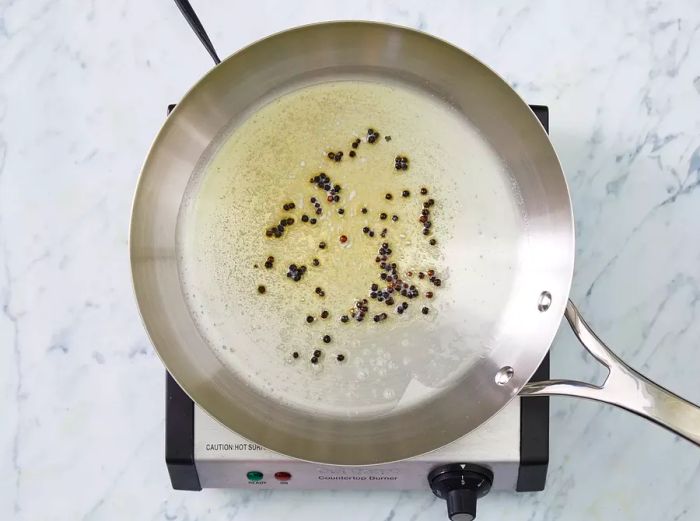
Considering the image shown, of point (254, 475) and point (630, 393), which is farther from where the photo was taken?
point (254, 475)

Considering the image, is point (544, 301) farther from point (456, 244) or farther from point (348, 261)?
point (348, 261)

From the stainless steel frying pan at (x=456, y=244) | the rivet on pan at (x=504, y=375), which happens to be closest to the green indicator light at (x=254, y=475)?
the stainless steel frying pan at (x=456, y=244)

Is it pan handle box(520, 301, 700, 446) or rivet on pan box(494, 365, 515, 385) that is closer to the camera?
pan handle box(520, 301, 700, 446)

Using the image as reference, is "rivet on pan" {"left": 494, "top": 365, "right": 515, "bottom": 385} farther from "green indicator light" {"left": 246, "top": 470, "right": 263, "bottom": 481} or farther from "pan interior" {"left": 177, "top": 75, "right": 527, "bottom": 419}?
"green indicator light" {"left": 246, "top": 470, "right": 263, "bottom": 481}

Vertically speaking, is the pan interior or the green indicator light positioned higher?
the pan interior

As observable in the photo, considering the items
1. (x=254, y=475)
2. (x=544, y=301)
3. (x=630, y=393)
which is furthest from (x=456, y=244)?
(x=254, y=475)

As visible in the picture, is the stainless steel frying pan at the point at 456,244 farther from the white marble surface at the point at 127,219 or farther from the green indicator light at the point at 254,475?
the white marble surface at the point at 127,219

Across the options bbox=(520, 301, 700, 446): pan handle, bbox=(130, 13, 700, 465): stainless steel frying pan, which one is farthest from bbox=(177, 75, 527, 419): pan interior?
bbox=(520, 301, 700, 446): pan handle
